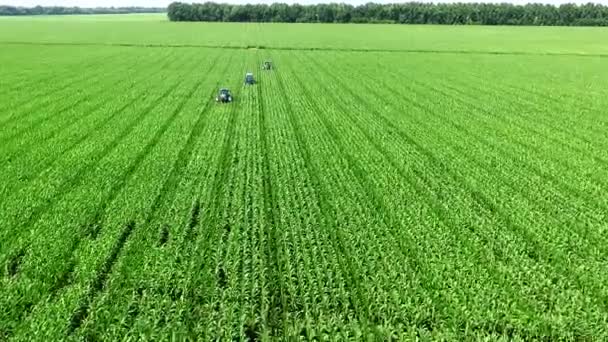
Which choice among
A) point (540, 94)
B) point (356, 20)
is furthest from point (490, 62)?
point (356, 20)

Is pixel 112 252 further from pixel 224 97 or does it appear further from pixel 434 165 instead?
pixel 224 97

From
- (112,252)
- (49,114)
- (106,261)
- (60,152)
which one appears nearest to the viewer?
(106,261)

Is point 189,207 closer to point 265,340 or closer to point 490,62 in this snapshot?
point 265,340

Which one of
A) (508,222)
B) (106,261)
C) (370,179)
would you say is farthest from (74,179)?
(508,222)

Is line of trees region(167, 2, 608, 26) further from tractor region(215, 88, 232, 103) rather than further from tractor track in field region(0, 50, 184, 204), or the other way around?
tractor track in field region(0, 50, 184, 204)

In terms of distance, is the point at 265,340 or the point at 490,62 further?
the point at 490,62

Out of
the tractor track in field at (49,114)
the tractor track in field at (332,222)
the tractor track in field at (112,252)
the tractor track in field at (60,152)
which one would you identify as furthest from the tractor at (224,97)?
the tractor track in field at (112,252)

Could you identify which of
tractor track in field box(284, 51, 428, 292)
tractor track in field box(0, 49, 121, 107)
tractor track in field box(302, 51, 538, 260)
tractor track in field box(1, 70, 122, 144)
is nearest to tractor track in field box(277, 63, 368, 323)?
tractor track in field box(284, 51, 428, 292)
